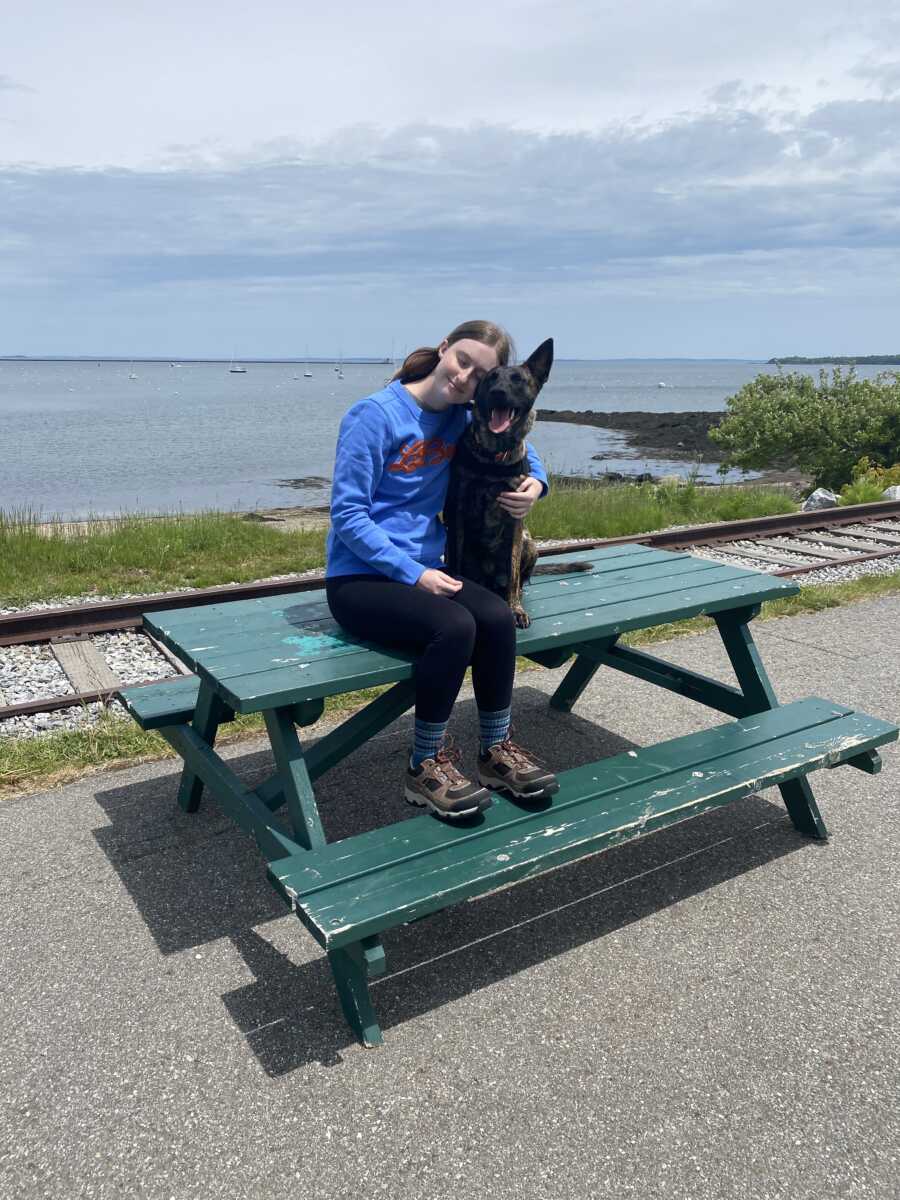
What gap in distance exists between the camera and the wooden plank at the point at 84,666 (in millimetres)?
5328

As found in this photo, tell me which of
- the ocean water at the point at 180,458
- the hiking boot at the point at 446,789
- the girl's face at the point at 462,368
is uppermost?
the girl's face at the point at 462,368

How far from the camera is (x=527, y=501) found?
137 inches

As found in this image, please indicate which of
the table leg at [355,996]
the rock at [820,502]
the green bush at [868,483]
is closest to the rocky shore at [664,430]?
the green bush at [868,483]

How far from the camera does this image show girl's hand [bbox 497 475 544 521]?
347 cm

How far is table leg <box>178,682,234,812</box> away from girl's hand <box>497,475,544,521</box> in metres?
1.25

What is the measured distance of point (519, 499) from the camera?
3469mm

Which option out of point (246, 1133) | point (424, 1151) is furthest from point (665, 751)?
point (246, 1133)

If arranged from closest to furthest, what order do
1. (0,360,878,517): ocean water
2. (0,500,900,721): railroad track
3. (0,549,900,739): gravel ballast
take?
(0,549,900,739): gravel ballast → (0,500,900,721): railroad track → (0,360,878,517): ocean water

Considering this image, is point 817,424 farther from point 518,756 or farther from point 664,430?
point 664,430

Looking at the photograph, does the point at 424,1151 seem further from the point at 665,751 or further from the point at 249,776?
the point at 249,776

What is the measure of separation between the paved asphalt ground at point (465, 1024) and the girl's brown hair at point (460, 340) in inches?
69.7

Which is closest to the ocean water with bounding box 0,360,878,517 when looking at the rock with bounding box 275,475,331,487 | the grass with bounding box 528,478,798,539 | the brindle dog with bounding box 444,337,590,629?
the rock with bounding box 275,475,331,487

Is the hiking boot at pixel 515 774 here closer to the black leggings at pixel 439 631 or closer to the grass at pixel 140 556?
the black leggings at pixel 439 631

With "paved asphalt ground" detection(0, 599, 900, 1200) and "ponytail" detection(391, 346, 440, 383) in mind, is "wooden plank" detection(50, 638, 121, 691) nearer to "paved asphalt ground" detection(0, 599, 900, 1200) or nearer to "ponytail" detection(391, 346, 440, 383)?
"paved asphalt ground" detection(0, 599, 900, 1200)
